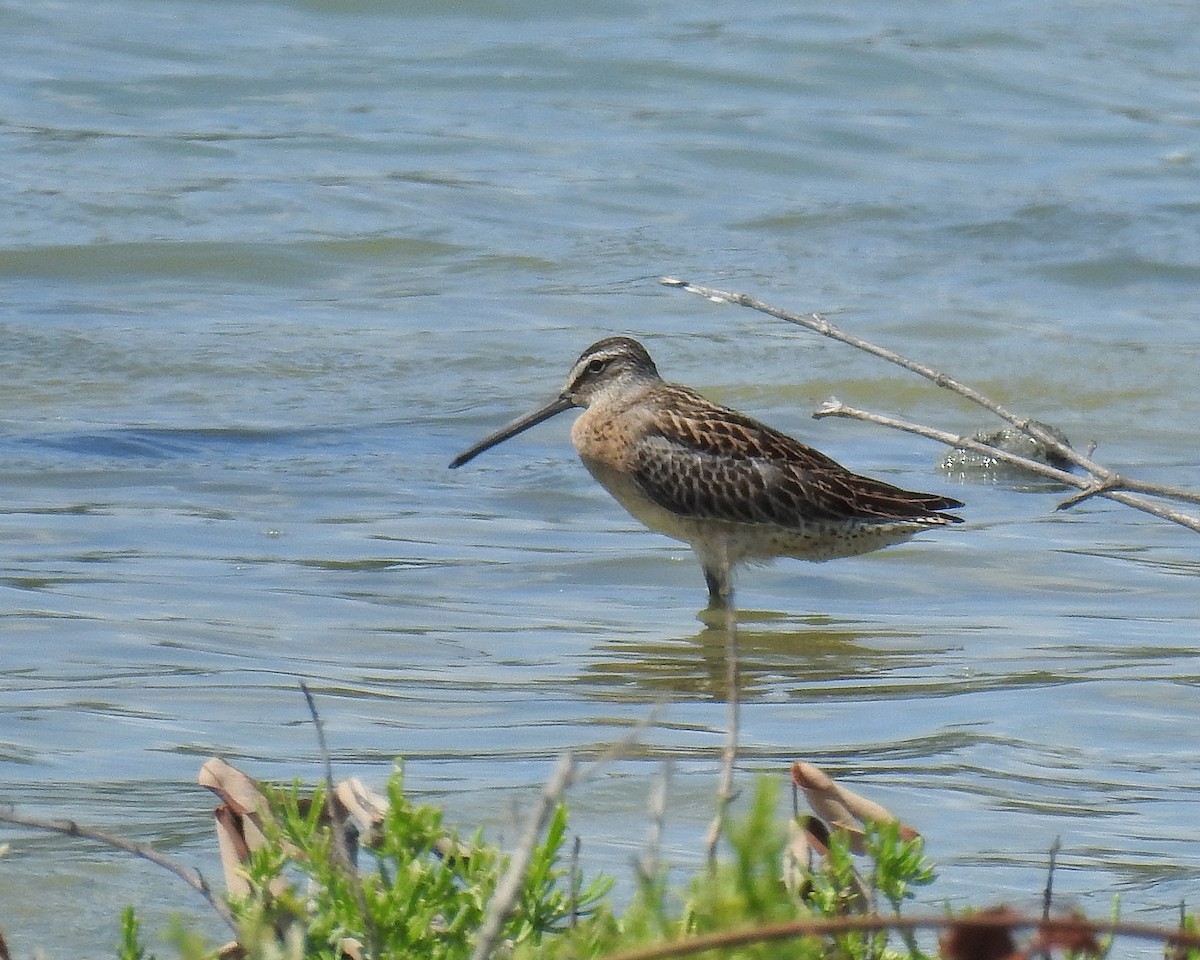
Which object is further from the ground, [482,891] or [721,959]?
[721,959]

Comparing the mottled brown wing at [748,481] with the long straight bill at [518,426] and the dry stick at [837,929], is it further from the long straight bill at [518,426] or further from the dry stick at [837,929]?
the dry stick at [837,929]

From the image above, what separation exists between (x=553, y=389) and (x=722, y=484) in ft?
9.07

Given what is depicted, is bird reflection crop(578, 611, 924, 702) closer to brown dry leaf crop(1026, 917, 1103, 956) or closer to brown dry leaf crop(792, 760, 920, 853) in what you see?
brown dry leaf crop(792, 760, 920, 853)

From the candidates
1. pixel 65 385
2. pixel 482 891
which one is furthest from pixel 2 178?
pixel 482 891

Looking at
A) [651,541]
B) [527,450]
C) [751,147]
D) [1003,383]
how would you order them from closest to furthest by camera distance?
[651,541], [527,450], [1003,383], [751,147]

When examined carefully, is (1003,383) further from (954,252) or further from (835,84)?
(835,84)

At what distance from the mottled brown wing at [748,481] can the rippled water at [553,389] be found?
0.81 ft

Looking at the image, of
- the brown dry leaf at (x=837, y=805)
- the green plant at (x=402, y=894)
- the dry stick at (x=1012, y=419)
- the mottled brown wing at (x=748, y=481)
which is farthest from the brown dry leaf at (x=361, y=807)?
the mottled brown wing at (x=748, y=481)

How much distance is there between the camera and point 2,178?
1389 centimetres

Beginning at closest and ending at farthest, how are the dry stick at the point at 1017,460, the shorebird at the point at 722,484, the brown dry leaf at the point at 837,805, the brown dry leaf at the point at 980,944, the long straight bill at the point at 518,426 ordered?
the brown dry leaf at the point at 980,944
the brown dry leaf at the point at 837,805
the dry stick at the point at 1017,460
the shorebird at the point at 722,484
the long straight bill at the point at 518,426

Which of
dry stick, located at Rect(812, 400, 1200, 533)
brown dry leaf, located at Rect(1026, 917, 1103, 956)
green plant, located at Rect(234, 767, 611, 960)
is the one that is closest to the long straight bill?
dry stick, located at Rect(812, 400, 1200, 533)

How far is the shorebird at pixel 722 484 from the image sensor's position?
285 inches

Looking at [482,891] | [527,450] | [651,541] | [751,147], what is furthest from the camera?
[751,147]

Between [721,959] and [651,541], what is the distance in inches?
237
